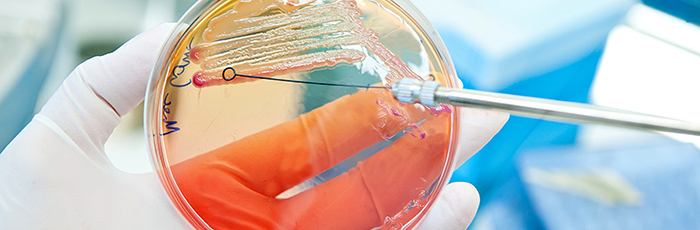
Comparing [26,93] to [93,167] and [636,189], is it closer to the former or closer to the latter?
[93,167]

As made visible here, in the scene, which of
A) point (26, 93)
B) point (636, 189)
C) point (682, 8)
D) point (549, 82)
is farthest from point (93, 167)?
point (682, 8)

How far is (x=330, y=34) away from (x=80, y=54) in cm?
98

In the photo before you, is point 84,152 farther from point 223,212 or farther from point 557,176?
point 557,176

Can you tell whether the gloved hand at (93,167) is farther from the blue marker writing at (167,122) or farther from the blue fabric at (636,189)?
the blue fabric at (636,189)

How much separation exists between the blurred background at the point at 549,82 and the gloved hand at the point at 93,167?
0.29 m

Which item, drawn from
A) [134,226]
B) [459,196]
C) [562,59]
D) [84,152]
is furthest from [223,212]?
[562,59]

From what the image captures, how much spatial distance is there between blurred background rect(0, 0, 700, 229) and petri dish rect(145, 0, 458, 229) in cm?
49

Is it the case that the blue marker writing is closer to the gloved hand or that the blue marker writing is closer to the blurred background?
the gloved hand

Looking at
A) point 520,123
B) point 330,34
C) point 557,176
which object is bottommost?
point 557,176

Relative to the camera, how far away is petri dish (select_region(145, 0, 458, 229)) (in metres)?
0.70

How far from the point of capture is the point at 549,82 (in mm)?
1151

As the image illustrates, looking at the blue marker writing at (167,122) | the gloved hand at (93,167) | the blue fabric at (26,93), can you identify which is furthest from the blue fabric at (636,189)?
the blue fabric at (26,93)

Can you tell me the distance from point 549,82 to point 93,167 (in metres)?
1.20

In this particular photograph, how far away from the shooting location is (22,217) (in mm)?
754
